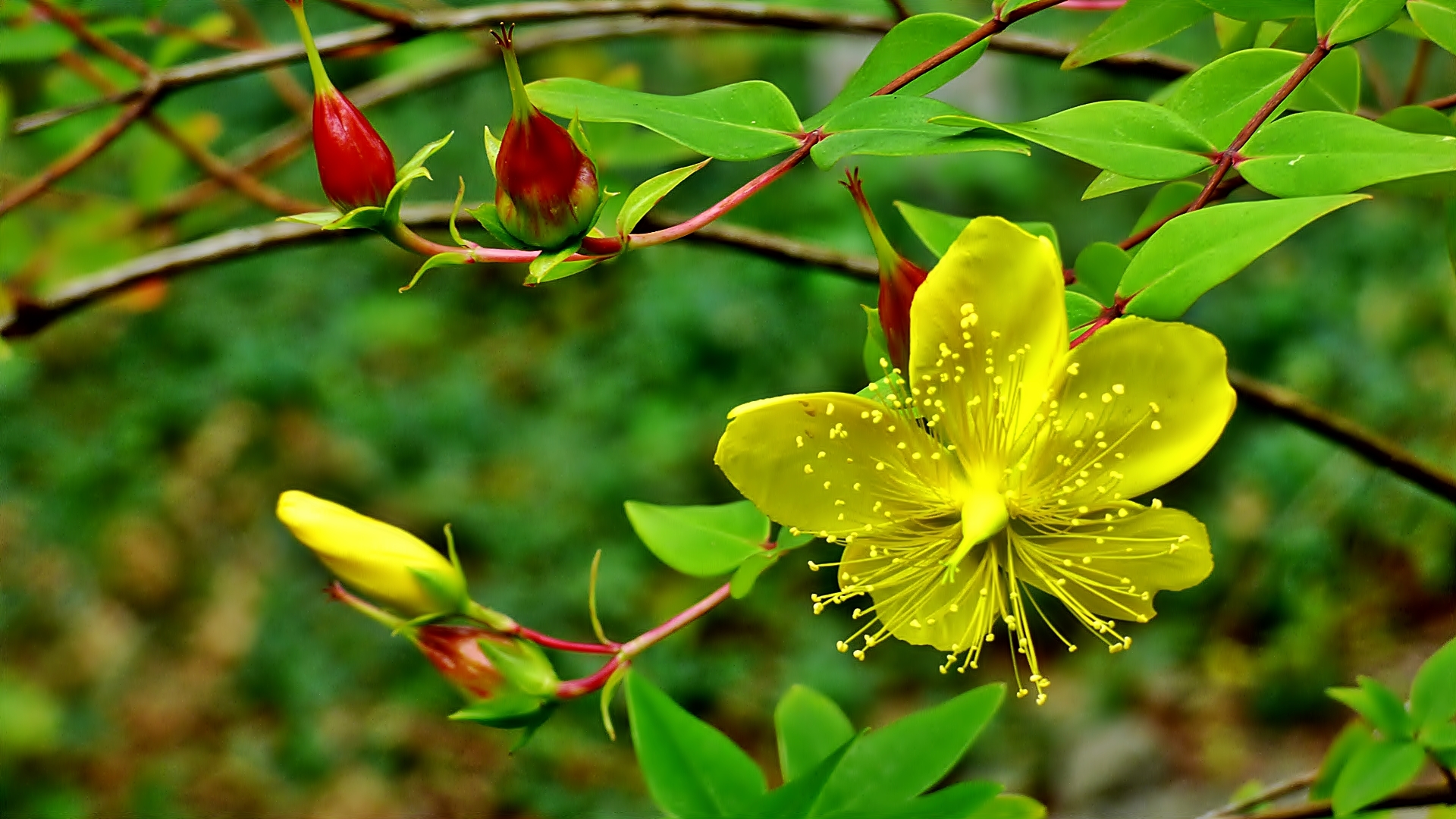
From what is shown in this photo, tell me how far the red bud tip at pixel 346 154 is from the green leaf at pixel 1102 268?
10.9 inches

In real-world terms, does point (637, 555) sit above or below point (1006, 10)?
below

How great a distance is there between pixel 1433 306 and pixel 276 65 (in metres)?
2.38

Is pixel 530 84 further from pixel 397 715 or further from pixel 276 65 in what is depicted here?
pixel 397 715

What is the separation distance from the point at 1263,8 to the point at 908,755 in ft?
1.06

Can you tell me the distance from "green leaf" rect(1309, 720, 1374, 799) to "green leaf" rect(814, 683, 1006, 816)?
0.24 m

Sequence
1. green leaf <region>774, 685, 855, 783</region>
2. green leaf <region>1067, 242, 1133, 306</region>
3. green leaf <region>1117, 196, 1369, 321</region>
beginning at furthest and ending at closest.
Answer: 1. green leaf <region>774, 685, 855, 783</region>
2. green leaf <region>1067, 242, 1133, 306</region>
3. green leaf <region>1117, 196, 1369, 321</region>

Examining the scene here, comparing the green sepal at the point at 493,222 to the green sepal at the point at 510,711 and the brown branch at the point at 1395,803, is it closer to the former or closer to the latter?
the green sepal at the point at 510,711

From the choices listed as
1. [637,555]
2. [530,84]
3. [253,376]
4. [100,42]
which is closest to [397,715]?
[637,555]

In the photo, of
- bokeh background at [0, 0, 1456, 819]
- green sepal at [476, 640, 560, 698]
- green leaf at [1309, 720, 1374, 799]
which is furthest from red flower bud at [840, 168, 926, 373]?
bokeh background at [0, 0, 1456, 819]

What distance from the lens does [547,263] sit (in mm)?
394

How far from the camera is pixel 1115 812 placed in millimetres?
2121

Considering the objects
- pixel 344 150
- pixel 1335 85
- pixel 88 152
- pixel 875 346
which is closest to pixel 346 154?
pixel 344 150

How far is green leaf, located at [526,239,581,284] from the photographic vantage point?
15.3 inches

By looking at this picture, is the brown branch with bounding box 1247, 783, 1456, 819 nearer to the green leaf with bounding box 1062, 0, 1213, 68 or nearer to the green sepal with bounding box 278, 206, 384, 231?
the green leaf with bounding box 1062, 0, 1213, 68
